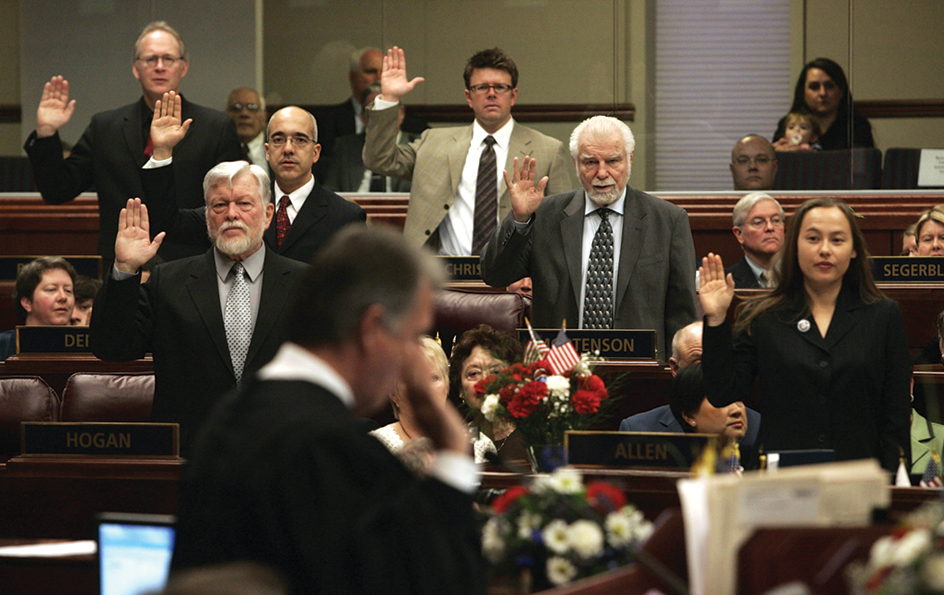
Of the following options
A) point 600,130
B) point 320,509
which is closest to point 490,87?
point 600,130

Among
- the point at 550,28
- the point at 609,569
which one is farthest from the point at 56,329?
the point at 550,28

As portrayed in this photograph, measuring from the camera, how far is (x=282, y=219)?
14.4ft

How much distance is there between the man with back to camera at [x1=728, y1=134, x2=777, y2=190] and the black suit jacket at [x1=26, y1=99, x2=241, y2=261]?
3307 mm

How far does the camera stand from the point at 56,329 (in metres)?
4.04

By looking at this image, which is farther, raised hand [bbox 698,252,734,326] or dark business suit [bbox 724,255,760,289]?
dark business suit [bbox 724,255,760,289]

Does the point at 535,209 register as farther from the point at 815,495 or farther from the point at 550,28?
the point at 550,28

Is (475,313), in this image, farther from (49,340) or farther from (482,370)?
(49,340)

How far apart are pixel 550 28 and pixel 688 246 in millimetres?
3484

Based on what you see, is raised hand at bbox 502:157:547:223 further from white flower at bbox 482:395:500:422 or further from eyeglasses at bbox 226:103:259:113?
eyeglasses at bbox 226:103:259:113

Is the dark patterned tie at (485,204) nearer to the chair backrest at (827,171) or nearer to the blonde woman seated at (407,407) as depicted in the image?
the blonde woman seated at (407,407)

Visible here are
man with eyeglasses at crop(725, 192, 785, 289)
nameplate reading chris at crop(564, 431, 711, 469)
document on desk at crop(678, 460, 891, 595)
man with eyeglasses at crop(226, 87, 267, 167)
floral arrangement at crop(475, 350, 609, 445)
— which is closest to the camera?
document on desk at crop(678, 460, 891, 595)

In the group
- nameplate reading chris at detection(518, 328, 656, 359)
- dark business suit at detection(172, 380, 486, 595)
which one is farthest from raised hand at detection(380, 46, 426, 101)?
dark business suit at detection(172, 380, 486, 595)

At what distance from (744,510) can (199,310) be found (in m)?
2.07

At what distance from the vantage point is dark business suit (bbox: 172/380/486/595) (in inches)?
55.0
